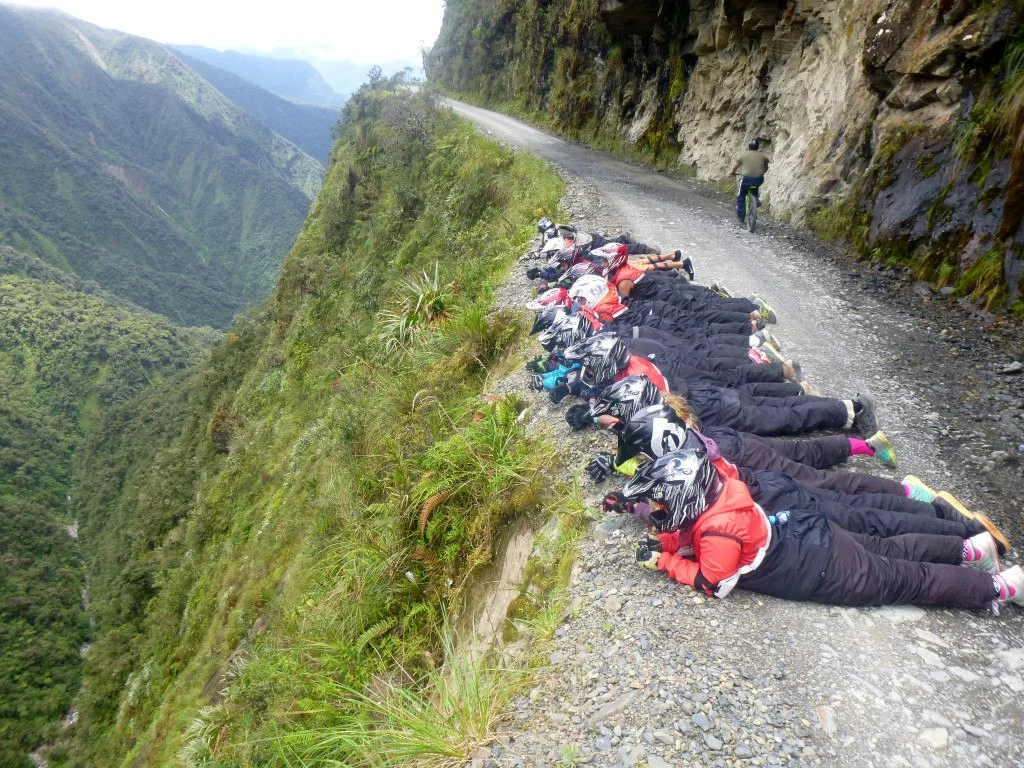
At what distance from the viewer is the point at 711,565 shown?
3.21 meters

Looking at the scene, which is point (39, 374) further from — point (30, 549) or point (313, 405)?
point (313, 405)

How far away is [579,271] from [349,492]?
12.4ft

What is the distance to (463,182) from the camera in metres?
14.5

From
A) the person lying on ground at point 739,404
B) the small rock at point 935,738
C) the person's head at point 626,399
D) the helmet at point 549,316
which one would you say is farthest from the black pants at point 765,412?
the small rock at point 935,738

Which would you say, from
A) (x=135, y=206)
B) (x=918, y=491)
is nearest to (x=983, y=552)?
(x=918, y=491)

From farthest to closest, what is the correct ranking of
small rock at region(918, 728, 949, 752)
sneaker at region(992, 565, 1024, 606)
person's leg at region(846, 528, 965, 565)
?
person's leg at region(846, 528, 965, 565), sneaker at region(992, 565, 1024, 606), small rock at region(918, 728, 949, 752)

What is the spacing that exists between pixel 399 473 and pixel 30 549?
2936 inches

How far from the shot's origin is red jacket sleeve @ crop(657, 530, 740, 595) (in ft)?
10.4

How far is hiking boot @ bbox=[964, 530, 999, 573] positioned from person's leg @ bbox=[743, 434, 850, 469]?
98 cm

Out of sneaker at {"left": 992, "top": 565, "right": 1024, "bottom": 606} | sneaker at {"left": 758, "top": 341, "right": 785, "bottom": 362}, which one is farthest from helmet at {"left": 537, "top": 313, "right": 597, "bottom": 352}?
sneaker at {"left": 992, "top": 565, "right": 1024, "bottom": 606}

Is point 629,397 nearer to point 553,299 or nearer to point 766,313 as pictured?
point 553,299

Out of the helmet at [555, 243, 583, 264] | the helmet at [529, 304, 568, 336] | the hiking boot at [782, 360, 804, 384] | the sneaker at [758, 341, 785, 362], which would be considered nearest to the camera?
the hiking boot at [782, 360, 804, 384]

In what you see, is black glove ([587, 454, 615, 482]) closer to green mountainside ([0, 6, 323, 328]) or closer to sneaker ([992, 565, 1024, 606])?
sneaker ([992, 565, 1024, 606])

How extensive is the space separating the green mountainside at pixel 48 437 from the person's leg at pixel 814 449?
172 feet
